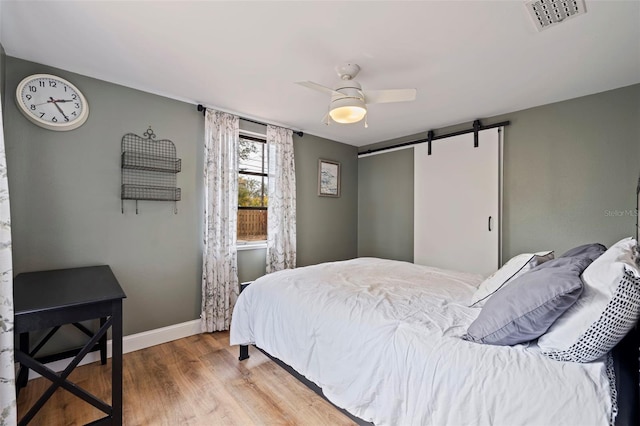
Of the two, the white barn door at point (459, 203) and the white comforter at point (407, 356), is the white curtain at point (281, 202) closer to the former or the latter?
the white comforter at point (407, 356)

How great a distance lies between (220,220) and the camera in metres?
3.17

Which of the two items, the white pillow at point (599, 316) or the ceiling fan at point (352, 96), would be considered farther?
the ceiling fan at point (352, 96)

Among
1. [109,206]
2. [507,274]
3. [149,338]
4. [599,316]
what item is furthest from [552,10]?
[149,338]

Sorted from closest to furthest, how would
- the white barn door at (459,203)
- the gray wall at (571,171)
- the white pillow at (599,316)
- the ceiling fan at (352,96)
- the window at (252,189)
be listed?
the white pillow at (599,316) < the ceiling fan at (352,96) < the gray wall at (571,171) < the white barn door at (459,203) < the window at (252,189)

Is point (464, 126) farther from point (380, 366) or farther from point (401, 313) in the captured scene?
point (380, 366)

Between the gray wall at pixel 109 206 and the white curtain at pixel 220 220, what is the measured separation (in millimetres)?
111

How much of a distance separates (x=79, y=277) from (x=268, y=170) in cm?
222

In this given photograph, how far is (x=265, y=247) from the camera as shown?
3.71m

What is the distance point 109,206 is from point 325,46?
231 centimetres

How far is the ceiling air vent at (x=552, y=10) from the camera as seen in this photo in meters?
1.60

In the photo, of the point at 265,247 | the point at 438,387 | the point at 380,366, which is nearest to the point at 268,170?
the point at 265,247

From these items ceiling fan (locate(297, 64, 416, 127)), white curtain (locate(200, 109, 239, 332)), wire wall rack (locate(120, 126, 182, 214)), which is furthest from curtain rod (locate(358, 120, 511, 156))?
wire wall rack (locate(120, 126, 182, 214))

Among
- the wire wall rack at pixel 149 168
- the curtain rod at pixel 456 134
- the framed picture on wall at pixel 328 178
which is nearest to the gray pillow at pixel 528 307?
the curtain rod at pixel 456 134

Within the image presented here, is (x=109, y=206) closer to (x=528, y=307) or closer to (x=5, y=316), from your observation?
(x=5, y=316)
